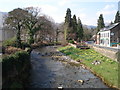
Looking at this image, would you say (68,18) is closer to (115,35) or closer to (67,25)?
(67,25)

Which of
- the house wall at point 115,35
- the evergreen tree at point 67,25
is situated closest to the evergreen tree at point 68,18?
the evergreen tree at point 67,25

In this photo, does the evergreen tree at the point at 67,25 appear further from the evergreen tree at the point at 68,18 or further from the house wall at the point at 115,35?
the house wall at the point at 115,35

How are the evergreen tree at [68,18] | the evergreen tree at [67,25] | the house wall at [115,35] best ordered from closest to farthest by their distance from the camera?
the house wall at [115,35], the evergreen tree at [67,25], the evergreen tree at [68,18]

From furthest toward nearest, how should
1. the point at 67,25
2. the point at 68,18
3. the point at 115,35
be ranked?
the point at 68,18 → the point at 67,25 → the point at 115,35

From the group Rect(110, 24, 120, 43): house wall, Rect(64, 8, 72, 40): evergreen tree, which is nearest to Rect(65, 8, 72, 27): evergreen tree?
Rect(64, 8, 72, 40): evergreen tree

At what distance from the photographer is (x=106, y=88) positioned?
12.8 m

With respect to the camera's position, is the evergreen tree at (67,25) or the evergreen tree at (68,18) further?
the evergreen tree at (68,18)

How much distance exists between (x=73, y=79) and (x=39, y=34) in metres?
44.2

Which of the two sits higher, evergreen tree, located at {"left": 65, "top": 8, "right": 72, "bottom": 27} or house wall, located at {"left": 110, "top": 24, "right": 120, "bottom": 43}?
evergreen tree, located at {"left": 65, "top": 8, "right": 72, "bottom": 27}

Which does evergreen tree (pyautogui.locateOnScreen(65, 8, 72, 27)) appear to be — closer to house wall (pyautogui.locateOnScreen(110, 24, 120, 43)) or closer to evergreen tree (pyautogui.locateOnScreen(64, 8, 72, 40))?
evergreen tree (pyautogui.locateOnScreen(64, 8, 72, 40))

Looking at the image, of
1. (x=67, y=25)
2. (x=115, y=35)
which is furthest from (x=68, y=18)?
(x=115, y=35)

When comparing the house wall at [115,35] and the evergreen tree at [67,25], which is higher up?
the evergreen tree at [67,25]

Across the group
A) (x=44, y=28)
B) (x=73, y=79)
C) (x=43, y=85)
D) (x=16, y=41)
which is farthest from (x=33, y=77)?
(x=44, y=28)

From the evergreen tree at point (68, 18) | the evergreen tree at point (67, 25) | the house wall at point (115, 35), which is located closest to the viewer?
the house wall at point (115, 35)
